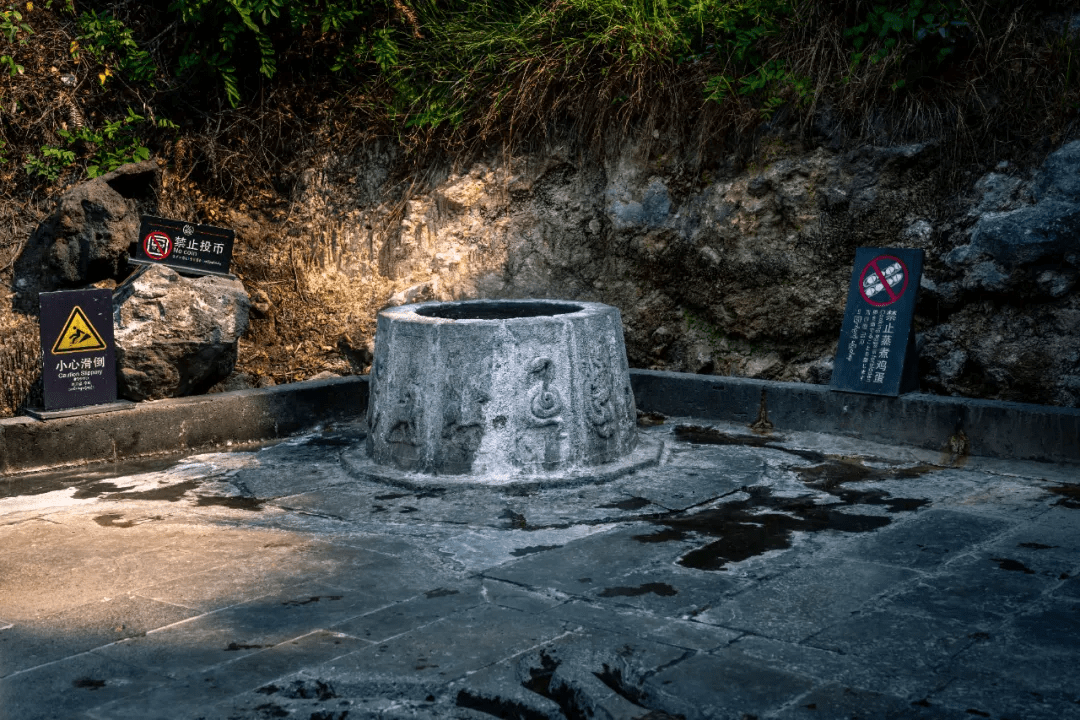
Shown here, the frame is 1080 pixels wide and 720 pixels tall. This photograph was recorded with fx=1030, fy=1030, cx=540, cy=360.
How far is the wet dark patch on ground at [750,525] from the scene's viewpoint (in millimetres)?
4176

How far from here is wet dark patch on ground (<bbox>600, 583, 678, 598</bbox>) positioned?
12.2 feet

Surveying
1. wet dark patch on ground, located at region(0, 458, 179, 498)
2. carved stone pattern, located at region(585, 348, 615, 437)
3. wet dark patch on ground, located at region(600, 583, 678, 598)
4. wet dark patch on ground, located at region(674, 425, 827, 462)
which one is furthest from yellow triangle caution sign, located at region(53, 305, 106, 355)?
wet dark patch on ground, located at region(600, 583, 678, 598)

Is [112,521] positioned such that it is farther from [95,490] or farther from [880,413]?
[880,413]

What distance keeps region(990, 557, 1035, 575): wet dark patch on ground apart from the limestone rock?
4.86 metres

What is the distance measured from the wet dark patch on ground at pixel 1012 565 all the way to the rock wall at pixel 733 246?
2.80 metres

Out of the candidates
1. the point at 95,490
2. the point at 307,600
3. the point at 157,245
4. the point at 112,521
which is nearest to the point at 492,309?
the point at 157,245

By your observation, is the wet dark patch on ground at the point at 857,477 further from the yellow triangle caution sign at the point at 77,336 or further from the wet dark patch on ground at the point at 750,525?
the yellow triangle caution sign at the point at 77,336

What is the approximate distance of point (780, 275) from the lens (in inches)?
296

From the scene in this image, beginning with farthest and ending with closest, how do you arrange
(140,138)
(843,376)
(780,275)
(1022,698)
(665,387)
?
1. (140,138)
2. (780,275)
3. (665,387)
4. (843,376)
5. (1022,698)

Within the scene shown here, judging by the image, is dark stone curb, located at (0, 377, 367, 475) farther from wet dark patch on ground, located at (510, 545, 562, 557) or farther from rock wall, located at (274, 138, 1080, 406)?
wet dark patch on ground, located at (510, 545, 562, 557)

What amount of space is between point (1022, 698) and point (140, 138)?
7.92 metres

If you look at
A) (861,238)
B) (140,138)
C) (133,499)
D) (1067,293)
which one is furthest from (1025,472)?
(140,138)

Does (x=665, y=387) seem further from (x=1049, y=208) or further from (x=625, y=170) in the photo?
(x=1049, y=208)

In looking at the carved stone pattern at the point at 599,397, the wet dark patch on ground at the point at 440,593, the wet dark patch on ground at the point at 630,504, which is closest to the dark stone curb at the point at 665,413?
the carved stone pattern at the point at 599,397
